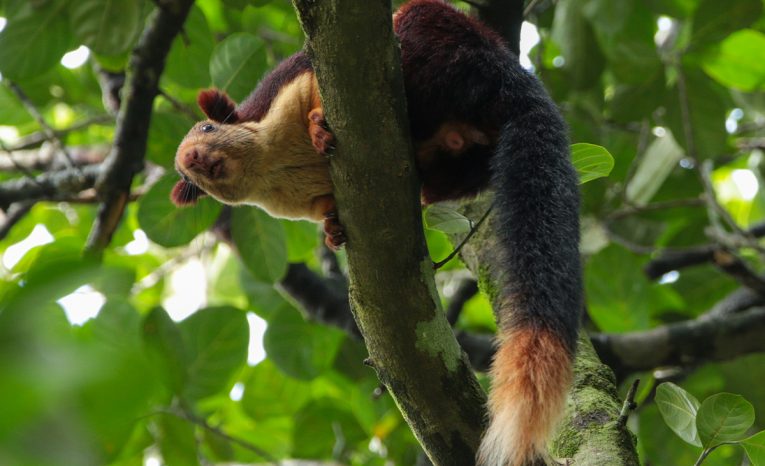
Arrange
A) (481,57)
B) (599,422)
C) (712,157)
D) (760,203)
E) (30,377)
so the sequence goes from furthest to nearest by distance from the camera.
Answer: (760,203) → (712,157) → (481,57) → (599,422) → (30,377)

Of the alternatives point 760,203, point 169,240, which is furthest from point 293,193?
point 760,203

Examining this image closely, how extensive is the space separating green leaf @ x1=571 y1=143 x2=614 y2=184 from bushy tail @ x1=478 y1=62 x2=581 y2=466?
0.05m

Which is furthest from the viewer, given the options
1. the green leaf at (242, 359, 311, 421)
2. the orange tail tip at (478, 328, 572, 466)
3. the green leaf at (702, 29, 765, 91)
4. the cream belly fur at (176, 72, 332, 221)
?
the green leaf at (242, 359, 311, 421)

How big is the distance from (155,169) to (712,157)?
3.45 m

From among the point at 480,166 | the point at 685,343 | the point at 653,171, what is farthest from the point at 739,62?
the point at 480,166

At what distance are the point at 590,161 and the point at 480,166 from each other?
46 centimetres

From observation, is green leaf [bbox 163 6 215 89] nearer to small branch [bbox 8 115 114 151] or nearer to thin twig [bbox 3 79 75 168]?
thin twig [bbox 3 79 75 168]

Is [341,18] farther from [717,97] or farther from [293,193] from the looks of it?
[717,97]

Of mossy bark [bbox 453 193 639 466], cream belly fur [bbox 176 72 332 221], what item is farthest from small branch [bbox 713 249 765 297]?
cream belly fur [bbox 176 72 332 221]

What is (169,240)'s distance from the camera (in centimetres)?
402

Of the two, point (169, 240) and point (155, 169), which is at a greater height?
point (169, 240)

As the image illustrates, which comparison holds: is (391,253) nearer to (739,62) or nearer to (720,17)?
(720,17)

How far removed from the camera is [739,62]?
5.03m

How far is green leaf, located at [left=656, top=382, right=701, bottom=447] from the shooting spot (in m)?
2.56
